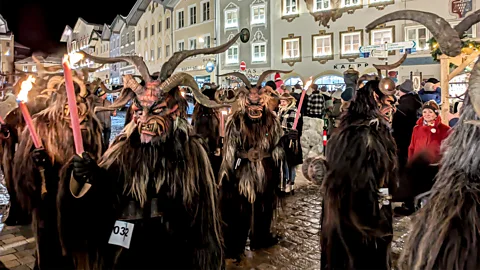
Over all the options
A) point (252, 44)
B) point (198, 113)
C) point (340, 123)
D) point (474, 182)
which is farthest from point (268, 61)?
point (474, 182)

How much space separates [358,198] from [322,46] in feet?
75.0

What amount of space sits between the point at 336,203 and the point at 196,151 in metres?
1.37

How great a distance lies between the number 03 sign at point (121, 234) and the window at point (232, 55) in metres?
27.0

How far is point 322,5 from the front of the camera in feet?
82.4

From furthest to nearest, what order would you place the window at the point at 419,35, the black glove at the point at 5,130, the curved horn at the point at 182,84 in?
the window at the point at 419,35
the black glove at the point at 5,130
the curved horn at the point at 182,84

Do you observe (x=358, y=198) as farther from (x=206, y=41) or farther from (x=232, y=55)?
(x=206, y=41)

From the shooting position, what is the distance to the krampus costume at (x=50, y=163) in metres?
4.21

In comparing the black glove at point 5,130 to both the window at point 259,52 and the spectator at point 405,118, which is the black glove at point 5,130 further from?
the window at point 259,52

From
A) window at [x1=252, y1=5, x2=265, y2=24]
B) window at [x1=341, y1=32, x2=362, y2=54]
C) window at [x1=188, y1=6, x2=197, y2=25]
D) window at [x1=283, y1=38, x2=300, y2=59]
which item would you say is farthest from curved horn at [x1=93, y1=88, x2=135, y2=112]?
window at [x1=188, y1=6, x2=197, y2=25]

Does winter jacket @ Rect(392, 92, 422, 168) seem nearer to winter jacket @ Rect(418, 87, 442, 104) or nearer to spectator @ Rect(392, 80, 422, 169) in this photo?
spectator @ Rect(392, 80, 422, 169)

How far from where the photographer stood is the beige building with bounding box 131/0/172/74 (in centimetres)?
3656

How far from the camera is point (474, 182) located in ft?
5.93

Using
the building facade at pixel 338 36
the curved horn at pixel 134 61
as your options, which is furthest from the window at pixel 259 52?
the curved horn at pixel 134 61

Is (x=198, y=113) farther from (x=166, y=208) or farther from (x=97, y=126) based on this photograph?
(x=166, y=208)
